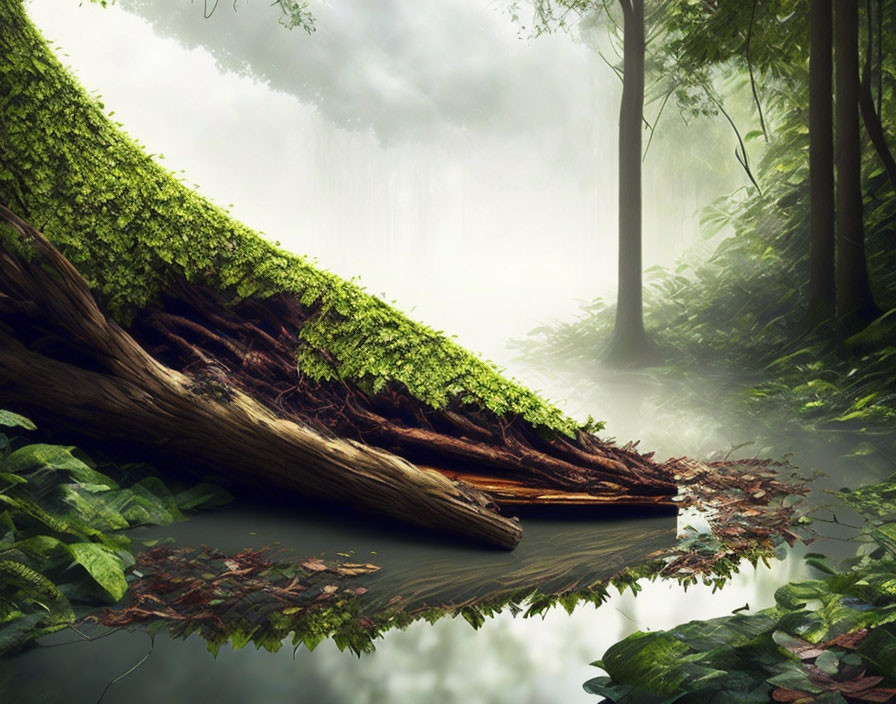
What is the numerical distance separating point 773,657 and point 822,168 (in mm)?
6162

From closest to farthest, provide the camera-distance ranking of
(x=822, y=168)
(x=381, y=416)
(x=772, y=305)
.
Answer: (x=381, y=416)
(x=822, y=168)
(x=772, y=305)

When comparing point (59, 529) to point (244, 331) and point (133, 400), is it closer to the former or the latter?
point (133, 400)

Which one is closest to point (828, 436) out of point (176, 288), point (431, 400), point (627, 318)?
point (431, 400)

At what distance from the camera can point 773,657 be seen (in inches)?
84.4

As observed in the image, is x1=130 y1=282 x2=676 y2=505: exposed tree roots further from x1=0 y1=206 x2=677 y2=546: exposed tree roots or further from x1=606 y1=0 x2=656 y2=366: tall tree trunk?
x1=606 y1=0 x2=656 y2=366: tall tree trunk

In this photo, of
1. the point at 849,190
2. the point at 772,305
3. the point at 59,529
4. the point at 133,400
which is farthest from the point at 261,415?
the point at 772,305

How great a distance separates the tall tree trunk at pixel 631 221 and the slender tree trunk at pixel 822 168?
268 cm

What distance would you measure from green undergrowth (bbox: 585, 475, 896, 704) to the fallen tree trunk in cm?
169

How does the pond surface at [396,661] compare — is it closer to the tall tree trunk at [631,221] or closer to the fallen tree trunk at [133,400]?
the fallen tree trunk at [133,400]

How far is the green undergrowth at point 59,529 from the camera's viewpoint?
2.60m

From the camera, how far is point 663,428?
6.96 metres

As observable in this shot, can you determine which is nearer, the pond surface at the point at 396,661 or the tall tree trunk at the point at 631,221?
the pond surface at the point at 396,661

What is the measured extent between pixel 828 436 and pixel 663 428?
5.01 ft

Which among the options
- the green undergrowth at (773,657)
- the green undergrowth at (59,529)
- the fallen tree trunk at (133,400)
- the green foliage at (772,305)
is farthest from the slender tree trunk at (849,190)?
the green undergrowth at (59,529)
